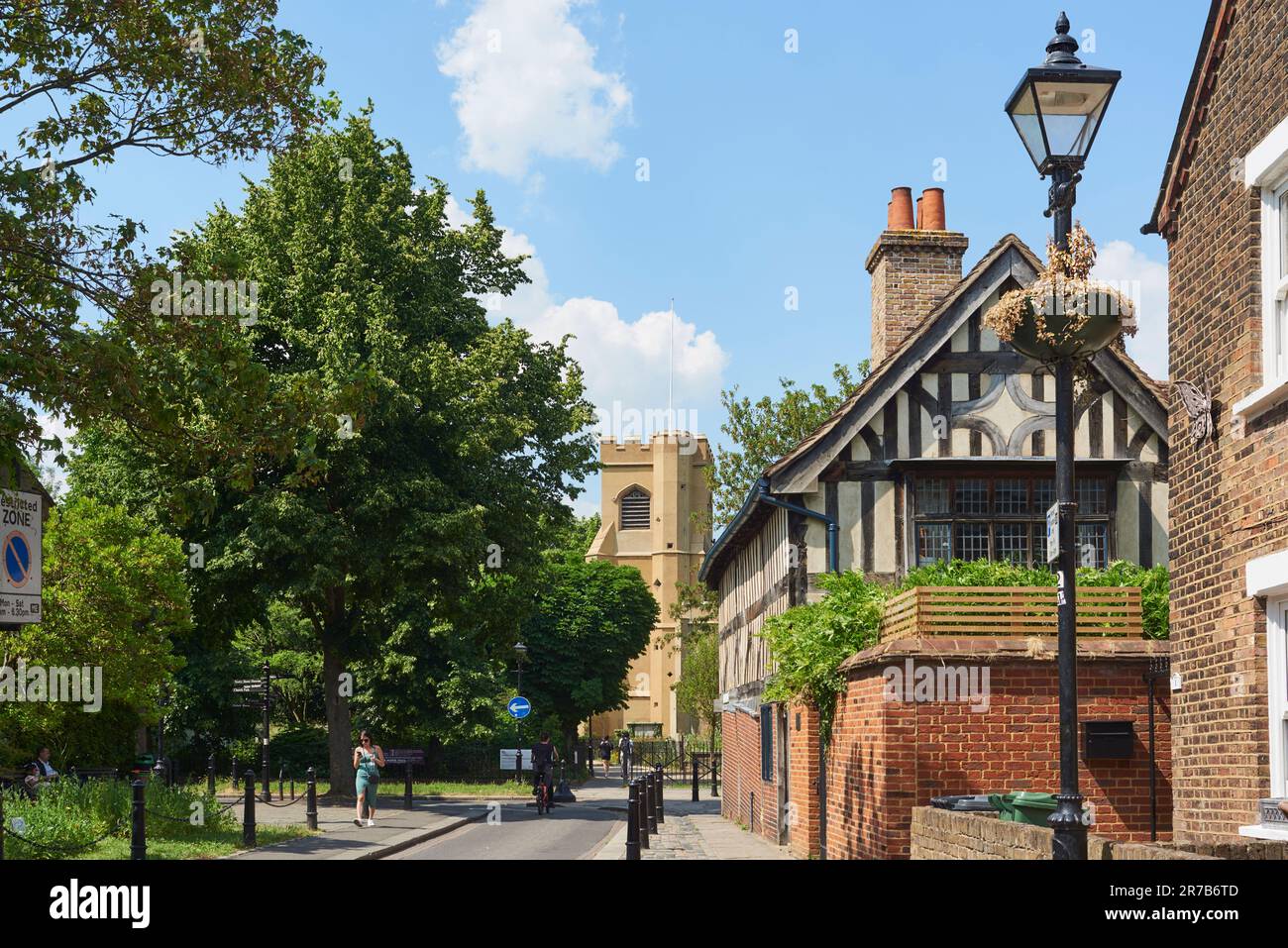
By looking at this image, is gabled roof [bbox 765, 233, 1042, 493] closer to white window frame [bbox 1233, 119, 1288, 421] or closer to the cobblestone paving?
the cobblestone paving

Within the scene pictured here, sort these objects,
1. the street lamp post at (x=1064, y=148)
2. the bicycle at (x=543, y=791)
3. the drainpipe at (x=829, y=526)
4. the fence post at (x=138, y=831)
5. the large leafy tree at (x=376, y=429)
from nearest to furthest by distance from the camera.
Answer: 1. the street lamp post at (x=1064, y=148)
2. the fence post at (x=138, y=831)
3. the drainpipe at (x=829, y=526)
4. the large leafy tree at (x=376, y=429)
5. the bicycle at (x=543, y=791)

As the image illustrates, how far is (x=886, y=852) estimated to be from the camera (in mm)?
14812

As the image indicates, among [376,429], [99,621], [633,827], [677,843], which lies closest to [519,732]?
[376,429]

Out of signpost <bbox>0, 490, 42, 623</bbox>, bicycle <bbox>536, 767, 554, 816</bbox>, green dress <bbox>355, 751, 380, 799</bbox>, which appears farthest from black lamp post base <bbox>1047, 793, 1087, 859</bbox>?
bicycle <bbox>536, 767, 554, 816</bbox>

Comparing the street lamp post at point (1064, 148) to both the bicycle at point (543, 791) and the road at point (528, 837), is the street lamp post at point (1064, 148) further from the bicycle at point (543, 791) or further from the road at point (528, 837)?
the bicycle at point (543, 791)

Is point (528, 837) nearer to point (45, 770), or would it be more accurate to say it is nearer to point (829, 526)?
point (45, 770)

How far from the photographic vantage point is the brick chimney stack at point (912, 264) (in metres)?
24.8

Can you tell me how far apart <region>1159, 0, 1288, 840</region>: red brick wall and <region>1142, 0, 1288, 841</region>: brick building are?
2cm

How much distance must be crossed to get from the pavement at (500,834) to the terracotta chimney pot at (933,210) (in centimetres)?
1054

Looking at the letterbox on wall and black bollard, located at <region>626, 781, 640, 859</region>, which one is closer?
the letterbox on wall

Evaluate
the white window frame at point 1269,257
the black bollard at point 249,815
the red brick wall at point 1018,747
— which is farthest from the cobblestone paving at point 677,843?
the white window frame at point 1269,257

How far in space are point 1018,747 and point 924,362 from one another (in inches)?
334

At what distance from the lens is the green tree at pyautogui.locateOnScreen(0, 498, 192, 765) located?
77.8ft

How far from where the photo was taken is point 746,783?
3047 centimetres
